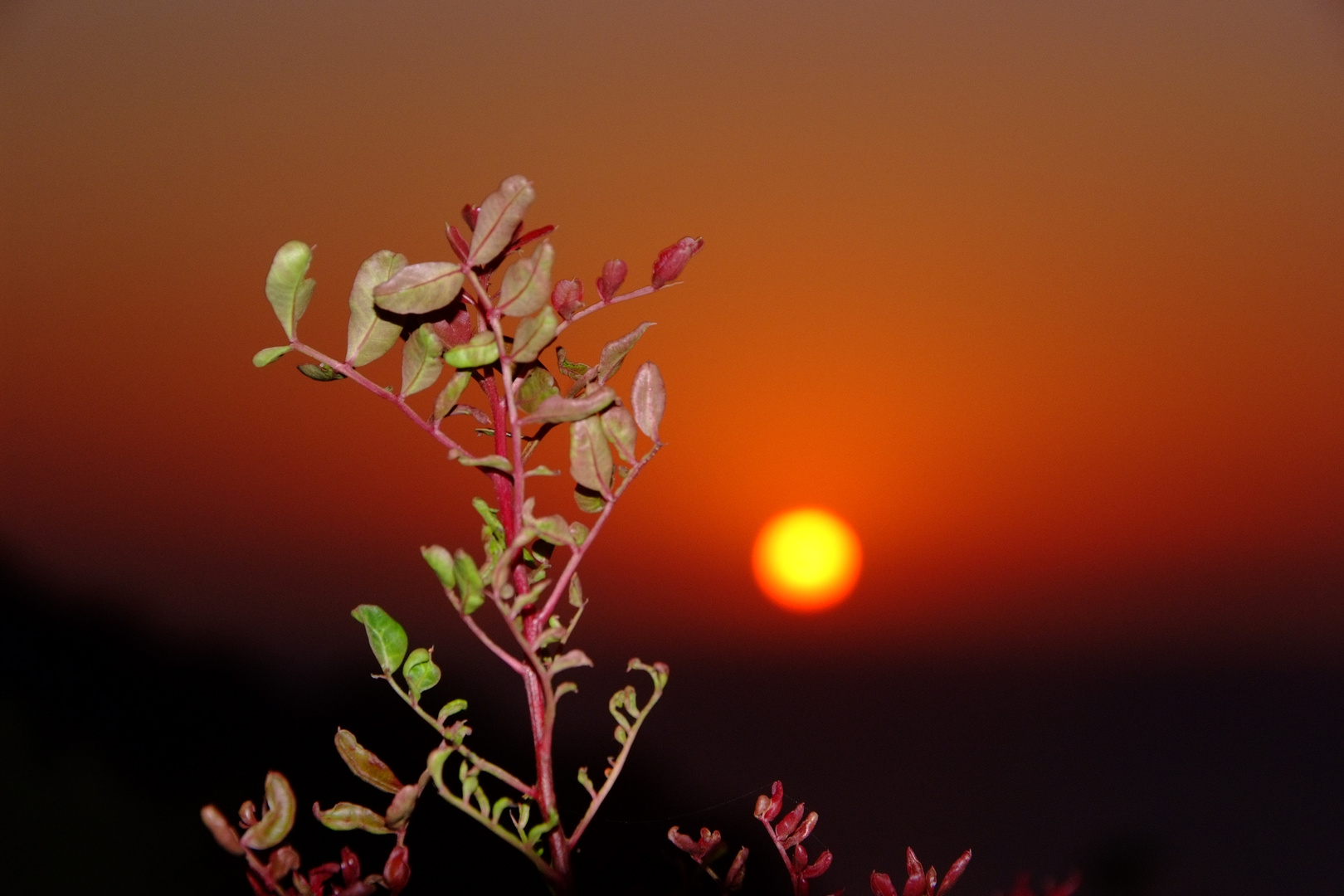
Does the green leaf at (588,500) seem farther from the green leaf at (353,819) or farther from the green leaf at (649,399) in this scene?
the green leaf at (353,819)

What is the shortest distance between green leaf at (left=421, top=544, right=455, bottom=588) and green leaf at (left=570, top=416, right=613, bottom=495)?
7cm

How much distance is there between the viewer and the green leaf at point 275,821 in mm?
319

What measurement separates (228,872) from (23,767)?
1.24 ft

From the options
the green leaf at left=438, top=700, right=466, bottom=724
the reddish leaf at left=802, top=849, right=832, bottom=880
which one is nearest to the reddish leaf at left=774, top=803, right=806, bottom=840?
the reddish leaf at left=802, top=849, right=832, bottom=880

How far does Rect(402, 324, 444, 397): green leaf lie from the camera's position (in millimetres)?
376

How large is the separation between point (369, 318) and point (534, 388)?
0.08 metres

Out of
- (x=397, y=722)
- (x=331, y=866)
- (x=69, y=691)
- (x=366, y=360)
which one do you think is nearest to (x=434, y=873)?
(x=397, y=722)

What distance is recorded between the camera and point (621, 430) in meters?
0.37

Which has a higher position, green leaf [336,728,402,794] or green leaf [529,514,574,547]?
green leaf [529,514,574,547]

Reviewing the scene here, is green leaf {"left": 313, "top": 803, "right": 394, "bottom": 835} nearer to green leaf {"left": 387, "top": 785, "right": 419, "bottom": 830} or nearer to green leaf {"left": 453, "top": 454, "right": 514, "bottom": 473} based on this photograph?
green leaf {"left": 387, "top": 785, "right": 419, "bottom": 830}

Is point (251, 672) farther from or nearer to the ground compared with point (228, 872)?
farther from the ground

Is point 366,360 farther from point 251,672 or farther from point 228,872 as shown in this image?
point 251,672

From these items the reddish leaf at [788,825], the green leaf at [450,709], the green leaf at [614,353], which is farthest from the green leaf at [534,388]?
the reddish leaf at [788,825]

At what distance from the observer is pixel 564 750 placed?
1576mm
